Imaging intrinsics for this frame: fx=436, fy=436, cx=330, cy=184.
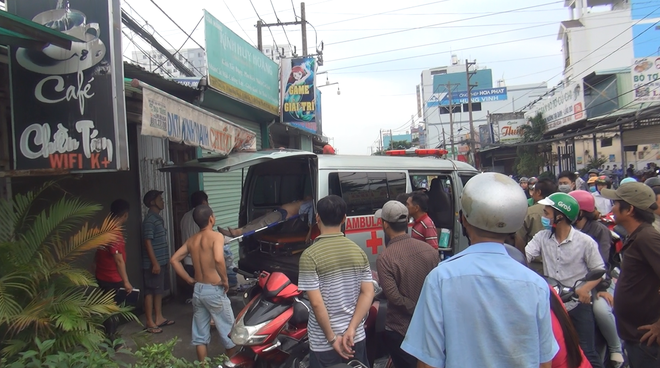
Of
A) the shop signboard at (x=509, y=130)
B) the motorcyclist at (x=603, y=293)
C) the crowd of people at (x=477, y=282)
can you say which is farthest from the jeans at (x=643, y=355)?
the shop signboard at (x=509, y=130)

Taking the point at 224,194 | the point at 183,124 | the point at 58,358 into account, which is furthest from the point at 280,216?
the point at 224,194

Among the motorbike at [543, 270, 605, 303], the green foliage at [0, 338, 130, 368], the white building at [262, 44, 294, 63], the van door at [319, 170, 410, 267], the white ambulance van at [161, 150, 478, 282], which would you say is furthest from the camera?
the white building at [262, 44, 294, 63]

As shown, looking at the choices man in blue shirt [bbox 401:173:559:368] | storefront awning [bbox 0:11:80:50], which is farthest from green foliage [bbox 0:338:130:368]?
man in blue shirt [bbox 401:173:559:368]

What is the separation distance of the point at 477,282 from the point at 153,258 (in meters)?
4.50

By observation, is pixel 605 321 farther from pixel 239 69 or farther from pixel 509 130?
pixel 509 130

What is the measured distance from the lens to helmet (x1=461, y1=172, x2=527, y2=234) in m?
1.52

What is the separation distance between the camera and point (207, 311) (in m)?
3.97

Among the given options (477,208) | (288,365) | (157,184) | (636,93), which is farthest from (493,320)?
(636,93)

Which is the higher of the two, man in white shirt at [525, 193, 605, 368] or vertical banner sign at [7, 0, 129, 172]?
vertical banner sign at [7, 0, 129, 172]

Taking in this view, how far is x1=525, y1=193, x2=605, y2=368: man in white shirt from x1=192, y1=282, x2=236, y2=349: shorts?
2.77 m

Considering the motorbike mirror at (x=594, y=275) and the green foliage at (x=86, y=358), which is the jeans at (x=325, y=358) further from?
the motorbike mirror at (x=594, y=275)

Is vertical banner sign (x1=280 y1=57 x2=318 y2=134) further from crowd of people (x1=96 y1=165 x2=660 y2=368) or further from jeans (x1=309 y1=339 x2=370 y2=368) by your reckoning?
jeans (x1=309 y1=339 x2=370 y2=368)

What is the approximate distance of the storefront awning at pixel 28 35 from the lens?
2.73 meters

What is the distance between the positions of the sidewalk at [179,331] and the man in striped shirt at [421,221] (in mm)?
2485
